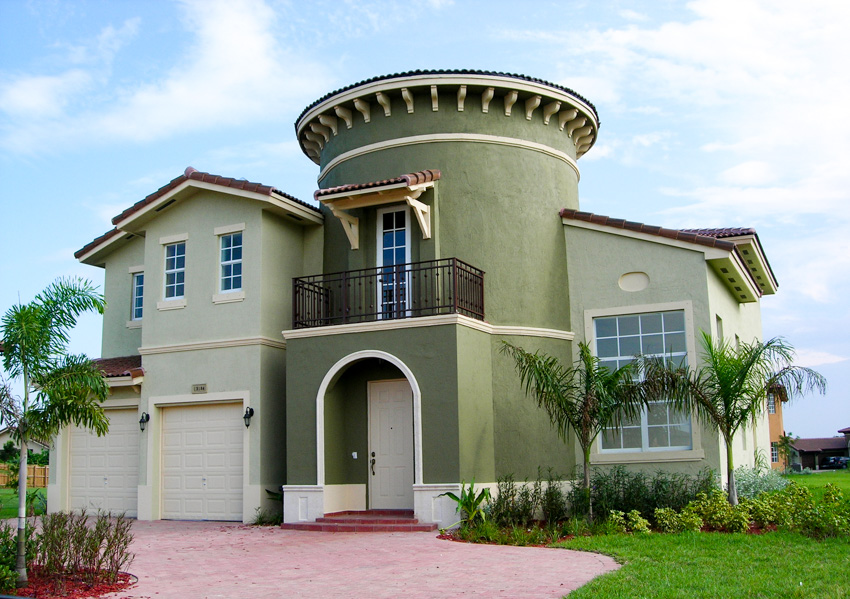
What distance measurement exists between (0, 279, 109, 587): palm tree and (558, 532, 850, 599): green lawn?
618 cm

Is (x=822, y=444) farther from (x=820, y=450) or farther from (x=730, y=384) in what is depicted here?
(x=730, y=384)

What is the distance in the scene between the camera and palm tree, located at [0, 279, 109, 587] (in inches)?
379

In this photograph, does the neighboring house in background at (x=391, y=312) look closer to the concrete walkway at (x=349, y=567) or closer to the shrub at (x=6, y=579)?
the concrete walkway at (x=349, y=567)

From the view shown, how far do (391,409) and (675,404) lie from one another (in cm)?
542

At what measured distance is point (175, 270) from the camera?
715 inches

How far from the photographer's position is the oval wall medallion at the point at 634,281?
1639 cm

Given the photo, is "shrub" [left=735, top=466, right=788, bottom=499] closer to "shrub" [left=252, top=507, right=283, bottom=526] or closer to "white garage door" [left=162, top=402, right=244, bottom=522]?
"shrub" [left=252, top=507, right=283, bottom=526]

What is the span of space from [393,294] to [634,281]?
4860mm

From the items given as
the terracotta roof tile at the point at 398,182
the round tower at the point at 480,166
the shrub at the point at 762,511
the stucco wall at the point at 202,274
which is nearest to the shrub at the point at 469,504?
the round tower at the point at 480,166

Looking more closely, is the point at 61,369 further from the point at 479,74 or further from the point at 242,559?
the point at 479,74

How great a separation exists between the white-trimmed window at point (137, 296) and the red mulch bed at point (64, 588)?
38.0 feet

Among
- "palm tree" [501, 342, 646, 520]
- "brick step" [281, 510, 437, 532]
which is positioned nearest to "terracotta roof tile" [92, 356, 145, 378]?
"brick step" [281, 510, 437, 532]

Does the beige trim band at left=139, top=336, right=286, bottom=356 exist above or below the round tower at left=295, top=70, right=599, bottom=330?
below

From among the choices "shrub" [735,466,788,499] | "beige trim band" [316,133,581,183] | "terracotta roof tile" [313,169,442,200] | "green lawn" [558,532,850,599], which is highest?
"beige trim band" [316,133,581,183]
